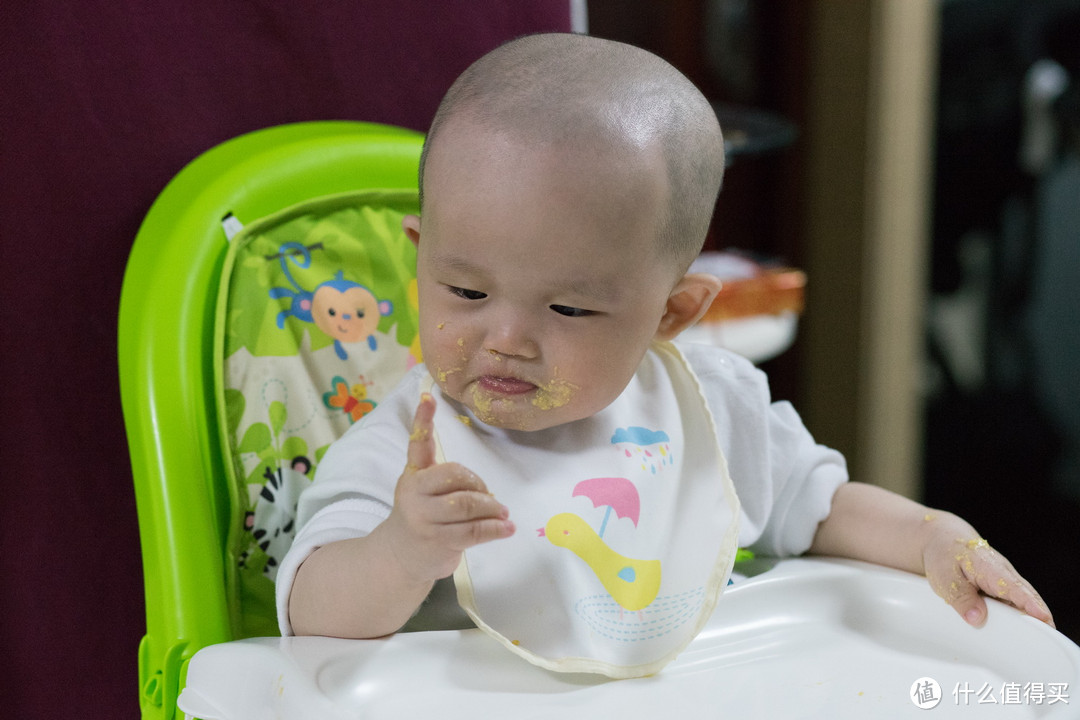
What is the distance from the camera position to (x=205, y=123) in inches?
31.3

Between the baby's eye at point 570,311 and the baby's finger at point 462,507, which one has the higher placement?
the baby's eye at point 570,311

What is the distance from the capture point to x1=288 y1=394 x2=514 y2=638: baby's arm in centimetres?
53

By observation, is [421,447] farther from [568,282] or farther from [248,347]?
[248,347]

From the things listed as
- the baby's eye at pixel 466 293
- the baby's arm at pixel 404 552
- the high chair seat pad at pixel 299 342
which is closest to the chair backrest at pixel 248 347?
the high chair seat pad at pixel 299 342

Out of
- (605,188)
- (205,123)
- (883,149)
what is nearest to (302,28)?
(205,123)

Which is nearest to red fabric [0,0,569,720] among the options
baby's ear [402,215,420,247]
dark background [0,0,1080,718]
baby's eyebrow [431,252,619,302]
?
dark background [0,0,1080,718]

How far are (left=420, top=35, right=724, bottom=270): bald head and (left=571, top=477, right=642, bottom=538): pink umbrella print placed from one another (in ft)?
0.51

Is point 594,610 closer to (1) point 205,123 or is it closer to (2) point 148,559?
(2) point 148,559

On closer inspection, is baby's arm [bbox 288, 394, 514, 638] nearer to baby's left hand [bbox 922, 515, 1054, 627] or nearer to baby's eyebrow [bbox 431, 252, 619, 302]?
baby's eyebrow [bbox 431, 252, 619, 302]

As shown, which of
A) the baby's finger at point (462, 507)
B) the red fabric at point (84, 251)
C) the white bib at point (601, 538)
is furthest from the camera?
the red fabric at point (84, 251)

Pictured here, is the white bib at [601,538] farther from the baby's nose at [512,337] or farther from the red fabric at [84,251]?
the red fabric at [84,251]

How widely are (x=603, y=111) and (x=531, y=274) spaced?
0.10 meters

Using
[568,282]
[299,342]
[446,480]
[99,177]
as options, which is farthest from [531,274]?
[99,177]

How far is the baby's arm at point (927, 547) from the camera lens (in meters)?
0.64
